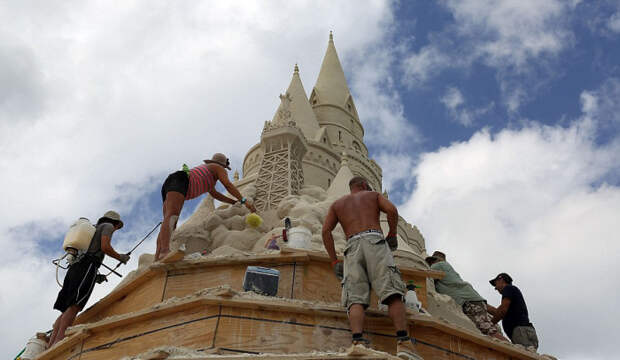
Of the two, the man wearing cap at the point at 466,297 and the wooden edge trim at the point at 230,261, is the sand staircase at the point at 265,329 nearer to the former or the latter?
the wooden edge trim at the point at 230,261


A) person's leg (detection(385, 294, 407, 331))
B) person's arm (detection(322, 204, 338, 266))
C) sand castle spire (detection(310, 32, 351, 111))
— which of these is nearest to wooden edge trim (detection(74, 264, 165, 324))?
person's arm (detection(322, 204, 338, 266))

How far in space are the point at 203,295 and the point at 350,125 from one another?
2513cm

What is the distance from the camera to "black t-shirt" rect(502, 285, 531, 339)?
7.10 meters

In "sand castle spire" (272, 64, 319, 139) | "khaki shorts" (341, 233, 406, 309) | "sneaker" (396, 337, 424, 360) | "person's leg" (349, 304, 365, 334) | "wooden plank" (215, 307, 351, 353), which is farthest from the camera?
"sand castle spire" (272, 64, 319, 139)

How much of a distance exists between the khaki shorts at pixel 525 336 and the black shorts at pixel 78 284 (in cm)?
530

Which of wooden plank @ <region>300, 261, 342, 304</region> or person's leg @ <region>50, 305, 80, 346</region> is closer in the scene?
wooden plank @ <region>300, 261, 342, 304</region>

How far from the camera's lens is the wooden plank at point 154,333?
16.7ft

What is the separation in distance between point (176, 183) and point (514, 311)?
15.2ft

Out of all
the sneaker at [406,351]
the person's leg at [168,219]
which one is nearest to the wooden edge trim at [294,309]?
the sneaker at [406,351]

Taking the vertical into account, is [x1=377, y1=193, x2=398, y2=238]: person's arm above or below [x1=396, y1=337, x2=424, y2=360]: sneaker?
above

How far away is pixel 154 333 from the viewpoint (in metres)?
5.41

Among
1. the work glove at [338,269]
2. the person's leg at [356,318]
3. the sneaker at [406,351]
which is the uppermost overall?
the work glove at [338,269]

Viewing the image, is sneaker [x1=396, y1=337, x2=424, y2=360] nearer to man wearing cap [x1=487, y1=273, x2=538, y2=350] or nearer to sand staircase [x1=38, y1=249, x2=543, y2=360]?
sand staircase [x1=38, y1=249, x2=543, y2=360]

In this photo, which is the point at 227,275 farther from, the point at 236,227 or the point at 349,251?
the point at 236,227
